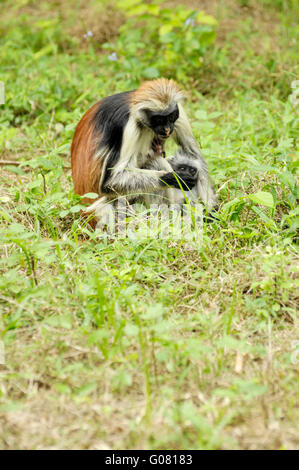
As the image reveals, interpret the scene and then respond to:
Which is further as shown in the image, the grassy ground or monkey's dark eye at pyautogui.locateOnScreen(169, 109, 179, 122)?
monkey's dark eye at pyautogui.locateOnScreen(169, 109, 179, 122)

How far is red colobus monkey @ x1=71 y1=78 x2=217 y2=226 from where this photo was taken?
4.77m

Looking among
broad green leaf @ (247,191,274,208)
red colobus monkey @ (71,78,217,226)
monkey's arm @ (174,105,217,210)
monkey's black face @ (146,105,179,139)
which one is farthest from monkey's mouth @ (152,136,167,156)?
broad green leaf @ (247,191,274,208)

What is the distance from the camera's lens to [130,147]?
4828 millimetres

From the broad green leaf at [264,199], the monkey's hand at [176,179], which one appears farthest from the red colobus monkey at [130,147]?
the broad green leaf at [264,199]

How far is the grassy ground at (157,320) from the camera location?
2.84m

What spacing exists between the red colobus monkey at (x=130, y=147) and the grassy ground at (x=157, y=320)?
27 cm

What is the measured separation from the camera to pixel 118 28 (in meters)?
9.38

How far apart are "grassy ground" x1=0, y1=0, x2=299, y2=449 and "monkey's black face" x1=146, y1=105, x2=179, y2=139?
0.72 m

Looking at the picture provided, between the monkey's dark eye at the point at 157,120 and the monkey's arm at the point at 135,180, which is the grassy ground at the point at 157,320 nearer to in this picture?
the monkey's arm at the point at 135,180

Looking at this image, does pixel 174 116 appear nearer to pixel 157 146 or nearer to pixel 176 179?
pixel 157 146

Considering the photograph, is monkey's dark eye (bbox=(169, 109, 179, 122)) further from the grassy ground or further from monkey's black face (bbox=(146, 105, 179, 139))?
the grassy ground

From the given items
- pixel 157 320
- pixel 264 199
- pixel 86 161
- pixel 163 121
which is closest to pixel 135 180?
pixel 86 161

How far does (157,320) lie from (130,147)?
6.52 feet
